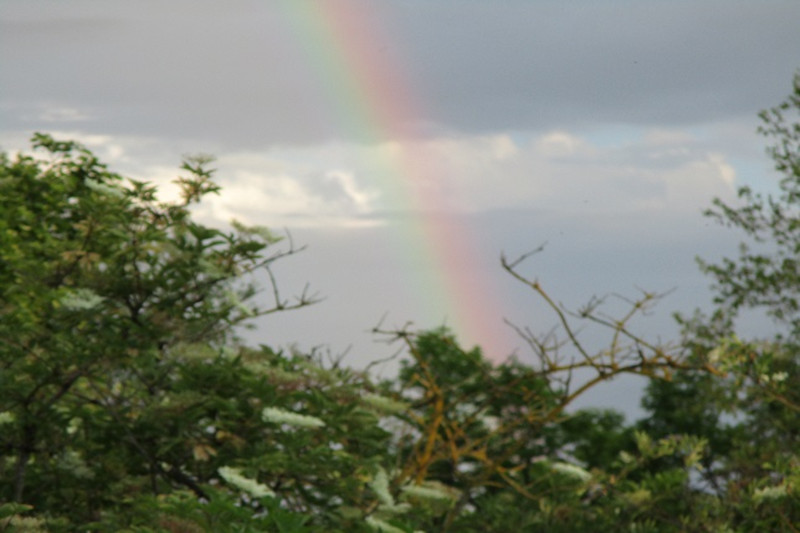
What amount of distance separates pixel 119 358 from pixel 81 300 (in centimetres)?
43

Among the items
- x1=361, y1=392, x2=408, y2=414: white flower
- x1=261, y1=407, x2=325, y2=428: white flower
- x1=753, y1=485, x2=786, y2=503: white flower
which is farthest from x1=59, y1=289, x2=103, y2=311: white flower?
x1=753, y1=485, x2=786, y2=503: white flower

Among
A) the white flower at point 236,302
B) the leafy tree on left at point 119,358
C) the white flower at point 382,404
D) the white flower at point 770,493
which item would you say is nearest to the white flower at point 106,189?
the leafy tree on left at point 119,358

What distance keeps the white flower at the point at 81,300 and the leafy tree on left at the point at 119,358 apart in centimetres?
1

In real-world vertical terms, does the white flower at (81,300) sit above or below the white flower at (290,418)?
above

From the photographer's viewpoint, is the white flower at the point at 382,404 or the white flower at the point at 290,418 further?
the white flower at the point at 382,404

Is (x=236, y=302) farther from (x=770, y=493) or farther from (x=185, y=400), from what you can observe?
(x=770, y=493)

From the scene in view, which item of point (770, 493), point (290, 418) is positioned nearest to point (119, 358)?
point (290, 418)

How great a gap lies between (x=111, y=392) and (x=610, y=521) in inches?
148

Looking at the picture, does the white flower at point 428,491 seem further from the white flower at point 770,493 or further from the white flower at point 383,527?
the white flower at point 770,493

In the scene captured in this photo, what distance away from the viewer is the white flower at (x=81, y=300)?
6289 millimetres

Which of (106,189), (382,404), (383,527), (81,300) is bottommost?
(383,527)

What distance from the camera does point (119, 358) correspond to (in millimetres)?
6496

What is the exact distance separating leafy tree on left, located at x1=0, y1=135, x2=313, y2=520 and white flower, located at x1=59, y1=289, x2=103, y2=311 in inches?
0.5

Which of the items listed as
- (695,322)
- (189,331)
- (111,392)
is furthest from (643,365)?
(695,322)
